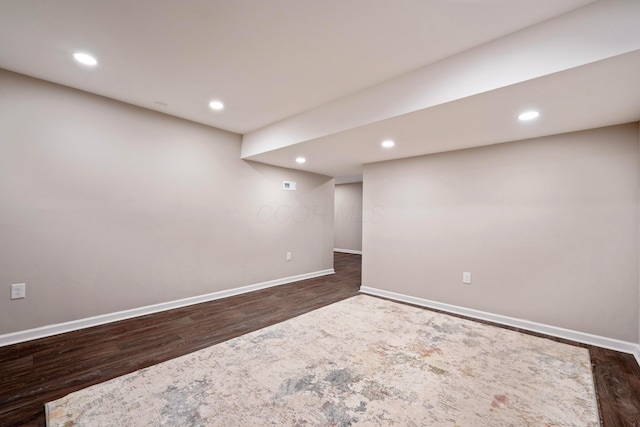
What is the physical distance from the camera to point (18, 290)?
7.79 ft

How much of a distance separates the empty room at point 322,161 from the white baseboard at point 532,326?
2 cm

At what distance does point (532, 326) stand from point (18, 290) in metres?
5.08

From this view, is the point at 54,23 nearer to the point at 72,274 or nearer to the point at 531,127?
the point at 72,274

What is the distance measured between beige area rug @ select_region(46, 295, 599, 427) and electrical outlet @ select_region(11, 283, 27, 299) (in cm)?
139

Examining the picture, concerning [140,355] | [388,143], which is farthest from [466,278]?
[140,355]

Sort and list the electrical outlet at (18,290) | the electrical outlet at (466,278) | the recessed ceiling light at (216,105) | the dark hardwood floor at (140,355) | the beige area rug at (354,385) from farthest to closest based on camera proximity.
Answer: the electrical outlet at (466,278)
the recessed ceiling light at (216,105)
the electrical outlet at (18,290)
the dark hardwood floor at (140,355)
the beige area rug at (354,385)

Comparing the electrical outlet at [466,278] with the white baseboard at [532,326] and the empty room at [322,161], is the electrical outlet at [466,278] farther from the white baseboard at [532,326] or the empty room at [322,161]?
the white baseboard at [532,326]

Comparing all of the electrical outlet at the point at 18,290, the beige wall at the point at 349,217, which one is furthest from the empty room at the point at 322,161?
the beige wall at the point at 349,217

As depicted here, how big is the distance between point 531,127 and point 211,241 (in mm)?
3979

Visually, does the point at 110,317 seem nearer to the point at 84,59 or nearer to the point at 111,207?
the point at 111,207

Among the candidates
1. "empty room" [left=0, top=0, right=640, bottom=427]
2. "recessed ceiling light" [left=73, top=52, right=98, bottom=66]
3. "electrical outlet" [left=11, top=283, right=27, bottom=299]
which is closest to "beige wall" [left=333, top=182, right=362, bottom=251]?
"empty room" [left=0, top=0, right=640, bottom=427]

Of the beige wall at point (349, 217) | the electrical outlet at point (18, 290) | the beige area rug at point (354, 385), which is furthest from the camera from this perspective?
the beige wall at point (349, 217)

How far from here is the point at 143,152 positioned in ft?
10.1

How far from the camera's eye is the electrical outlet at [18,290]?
2.35m
